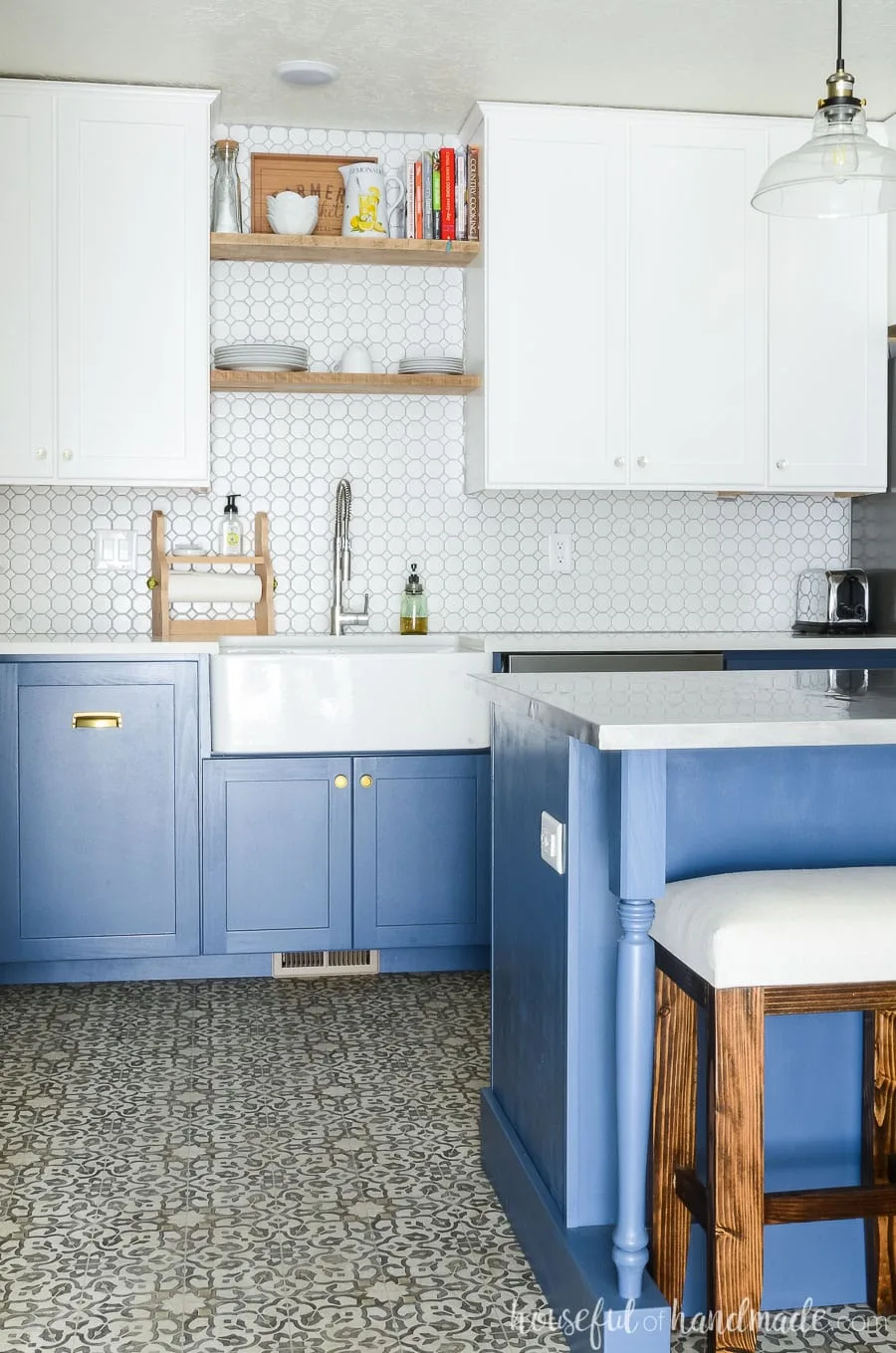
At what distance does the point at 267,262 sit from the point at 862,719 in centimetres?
312

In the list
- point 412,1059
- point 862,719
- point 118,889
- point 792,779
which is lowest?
point 412,1059

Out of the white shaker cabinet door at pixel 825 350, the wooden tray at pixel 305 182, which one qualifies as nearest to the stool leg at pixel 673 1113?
the white shaker cabinet door at pixel 825 350

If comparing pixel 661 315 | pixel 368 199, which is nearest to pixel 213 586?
pixel 368 199

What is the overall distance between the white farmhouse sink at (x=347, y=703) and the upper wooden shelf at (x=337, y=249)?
1256 mm

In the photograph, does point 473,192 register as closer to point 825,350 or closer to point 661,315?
point 661,315

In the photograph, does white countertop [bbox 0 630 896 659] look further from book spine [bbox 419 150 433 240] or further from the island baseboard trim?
the island baseboard trim

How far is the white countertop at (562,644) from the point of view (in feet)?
11.7

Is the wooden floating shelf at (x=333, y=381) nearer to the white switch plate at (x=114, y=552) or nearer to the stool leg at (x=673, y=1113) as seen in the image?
the white switch plate at (x=114, y=552)

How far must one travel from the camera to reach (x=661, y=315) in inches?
157

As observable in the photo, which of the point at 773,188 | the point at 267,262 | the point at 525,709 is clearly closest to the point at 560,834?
the point at 525,709

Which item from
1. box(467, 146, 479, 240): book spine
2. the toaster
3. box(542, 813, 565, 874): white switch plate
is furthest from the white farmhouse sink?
box(542, 813, 565, 874): white switch plate

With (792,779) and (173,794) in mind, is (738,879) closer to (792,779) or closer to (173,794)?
(792,779)

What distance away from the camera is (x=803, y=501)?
177 inches

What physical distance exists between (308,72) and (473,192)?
622mm
